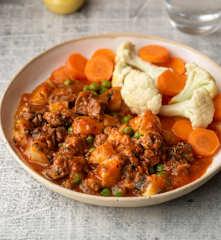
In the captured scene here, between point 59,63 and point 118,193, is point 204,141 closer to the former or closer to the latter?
point 118,193

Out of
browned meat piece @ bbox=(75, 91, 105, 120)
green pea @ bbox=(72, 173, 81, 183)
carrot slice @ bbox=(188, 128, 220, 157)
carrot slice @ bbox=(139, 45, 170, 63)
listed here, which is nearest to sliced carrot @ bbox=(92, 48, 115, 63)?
carrot slice @ bbox=(139, 45, 170, 63)

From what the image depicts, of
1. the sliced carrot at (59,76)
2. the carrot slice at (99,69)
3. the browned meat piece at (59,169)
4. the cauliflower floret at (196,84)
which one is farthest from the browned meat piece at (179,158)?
the sliced carrot at (59,76)

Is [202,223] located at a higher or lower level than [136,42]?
lower

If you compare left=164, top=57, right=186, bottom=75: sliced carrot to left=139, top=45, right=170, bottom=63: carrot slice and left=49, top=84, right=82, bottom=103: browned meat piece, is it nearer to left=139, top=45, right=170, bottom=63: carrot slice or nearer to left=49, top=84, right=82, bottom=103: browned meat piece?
left=139, top=45, right=170, bottom=63: carrot slice

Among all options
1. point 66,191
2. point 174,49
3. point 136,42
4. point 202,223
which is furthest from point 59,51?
point 202,223

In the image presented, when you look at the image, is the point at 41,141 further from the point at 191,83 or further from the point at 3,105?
the point at 191,83

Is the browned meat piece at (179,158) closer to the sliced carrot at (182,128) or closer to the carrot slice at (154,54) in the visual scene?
the sliced carrot at (182,128)
